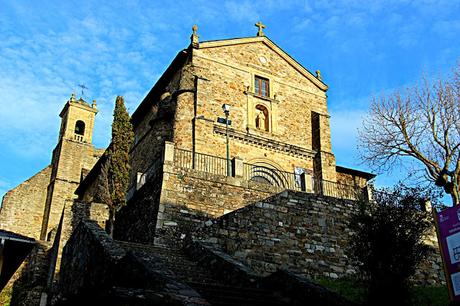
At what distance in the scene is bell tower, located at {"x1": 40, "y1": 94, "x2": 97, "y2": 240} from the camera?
37125 mm

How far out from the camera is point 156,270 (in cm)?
879

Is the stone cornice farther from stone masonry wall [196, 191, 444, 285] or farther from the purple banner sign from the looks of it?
the purple banner sign

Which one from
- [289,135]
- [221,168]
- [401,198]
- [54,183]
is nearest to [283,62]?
[289,135]

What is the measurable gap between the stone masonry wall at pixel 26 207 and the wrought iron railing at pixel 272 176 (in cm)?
2235

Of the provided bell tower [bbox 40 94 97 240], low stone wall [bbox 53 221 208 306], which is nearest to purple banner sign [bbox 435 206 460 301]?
low stone wall [bbox 53 221 208 306]

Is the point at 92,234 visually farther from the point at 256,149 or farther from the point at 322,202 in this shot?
the point at 256,149

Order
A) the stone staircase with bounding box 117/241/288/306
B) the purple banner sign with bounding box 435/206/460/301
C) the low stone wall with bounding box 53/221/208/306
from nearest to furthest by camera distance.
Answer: the low stone wall with bounding box 53/221/208/306 < the purple banner sign with bounding box 435/206/460/301 < the stone staircase with bounding box 117/241/288/306

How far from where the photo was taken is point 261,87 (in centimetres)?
2483

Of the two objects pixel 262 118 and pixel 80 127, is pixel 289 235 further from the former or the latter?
pixel 80 127

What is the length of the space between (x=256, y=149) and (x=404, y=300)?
538 inches

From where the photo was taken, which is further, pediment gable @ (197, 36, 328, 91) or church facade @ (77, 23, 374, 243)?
pediment gable @ (197, 36, 328, 91)

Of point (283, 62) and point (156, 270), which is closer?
point (156, 270)

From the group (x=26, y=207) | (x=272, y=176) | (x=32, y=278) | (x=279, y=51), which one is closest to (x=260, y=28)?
(x=279, y=51)

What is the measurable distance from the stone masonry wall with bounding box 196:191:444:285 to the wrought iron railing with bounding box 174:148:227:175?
4.01m
